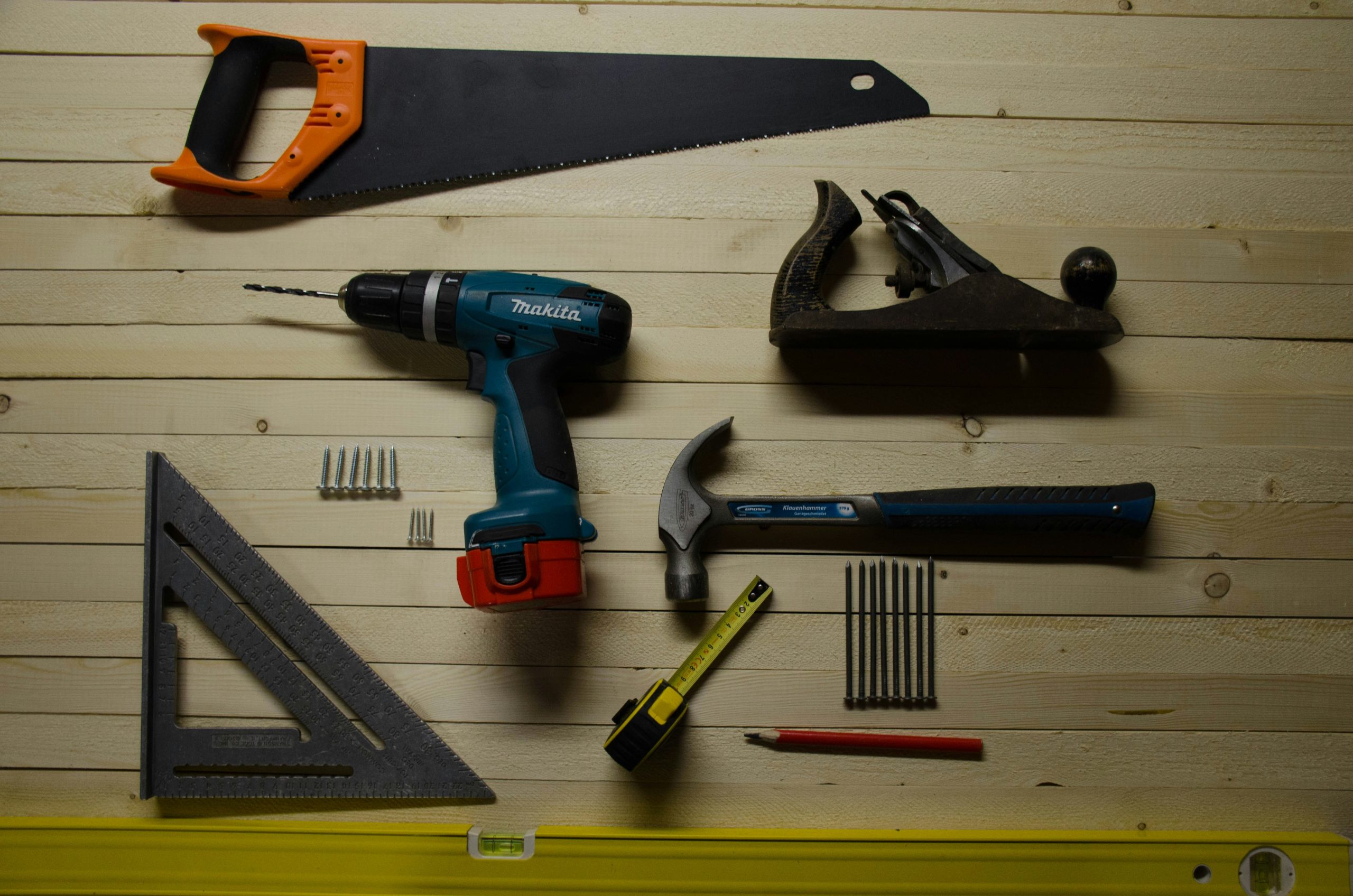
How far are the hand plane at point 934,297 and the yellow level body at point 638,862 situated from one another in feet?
2.74

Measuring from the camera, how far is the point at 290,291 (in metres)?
1.38

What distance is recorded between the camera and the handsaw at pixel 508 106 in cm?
142

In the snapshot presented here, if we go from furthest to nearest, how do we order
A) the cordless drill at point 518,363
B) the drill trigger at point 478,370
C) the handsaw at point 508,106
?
1. the handsaw at point 508,106
2. the drill trigger at point 478,370
3. the cordless drill at point 518,363

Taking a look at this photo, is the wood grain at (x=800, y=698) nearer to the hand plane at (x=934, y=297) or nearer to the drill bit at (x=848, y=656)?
the drill bit at (x=848, y=656)

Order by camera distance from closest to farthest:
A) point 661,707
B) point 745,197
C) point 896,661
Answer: point 661,707 < point 896,661 < point 745,197

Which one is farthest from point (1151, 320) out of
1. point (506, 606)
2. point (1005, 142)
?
point (506, 606)

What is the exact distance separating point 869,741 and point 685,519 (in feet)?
1.62

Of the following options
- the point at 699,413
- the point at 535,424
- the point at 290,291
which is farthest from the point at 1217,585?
the point at 290,291

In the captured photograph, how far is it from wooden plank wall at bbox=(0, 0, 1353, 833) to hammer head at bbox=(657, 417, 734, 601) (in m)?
0.08

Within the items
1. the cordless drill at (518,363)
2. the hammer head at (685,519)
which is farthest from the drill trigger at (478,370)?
the hammer head at (685,519)

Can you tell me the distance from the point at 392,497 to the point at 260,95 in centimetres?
82

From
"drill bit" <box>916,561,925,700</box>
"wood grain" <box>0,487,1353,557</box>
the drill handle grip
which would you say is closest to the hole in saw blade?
"wood grain" <box>0,487,1353,557</box>

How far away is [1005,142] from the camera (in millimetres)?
1464

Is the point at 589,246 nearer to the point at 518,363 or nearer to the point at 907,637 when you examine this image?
the point at 518,363
